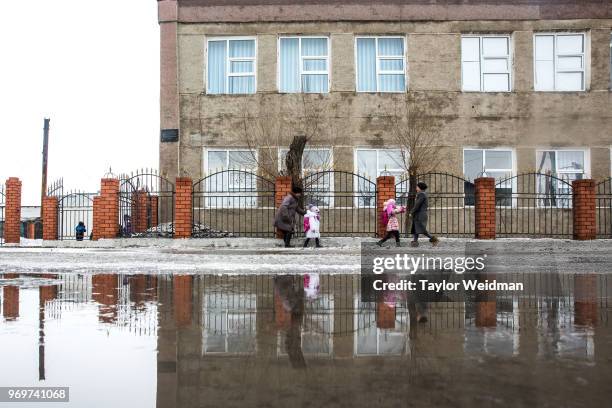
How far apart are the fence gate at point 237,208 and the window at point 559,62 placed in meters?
11.1

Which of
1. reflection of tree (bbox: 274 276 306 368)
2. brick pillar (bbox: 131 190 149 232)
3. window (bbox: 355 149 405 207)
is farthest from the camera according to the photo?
window (bbox: 355 149 405 207)

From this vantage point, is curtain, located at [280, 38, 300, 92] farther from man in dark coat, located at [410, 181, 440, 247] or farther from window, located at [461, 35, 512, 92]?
man in dark coat, located at [410, 181, 440, 247]

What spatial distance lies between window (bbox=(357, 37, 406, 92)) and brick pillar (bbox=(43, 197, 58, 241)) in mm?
12987

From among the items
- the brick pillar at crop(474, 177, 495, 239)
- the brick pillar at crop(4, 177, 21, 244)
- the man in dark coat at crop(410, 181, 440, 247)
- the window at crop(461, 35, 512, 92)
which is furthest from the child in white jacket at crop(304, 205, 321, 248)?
the brick pillar at crop(4, 177, 21, 244)

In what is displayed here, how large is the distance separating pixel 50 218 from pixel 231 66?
964cm

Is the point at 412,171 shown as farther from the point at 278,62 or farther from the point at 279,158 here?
the point at 278,62

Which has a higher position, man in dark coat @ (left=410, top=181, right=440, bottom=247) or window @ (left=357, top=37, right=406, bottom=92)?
window @ (left=357, top=37, right=406, bottom=92)

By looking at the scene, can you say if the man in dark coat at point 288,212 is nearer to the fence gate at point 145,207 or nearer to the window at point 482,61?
the fence gate at point 145,207

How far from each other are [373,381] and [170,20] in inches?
823

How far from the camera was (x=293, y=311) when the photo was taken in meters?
5.94

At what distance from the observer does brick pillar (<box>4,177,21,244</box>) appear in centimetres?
2433

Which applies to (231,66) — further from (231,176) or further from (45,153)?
(45,153)

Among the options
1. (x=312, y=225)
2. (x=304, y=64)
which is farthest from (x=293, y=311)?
(x=304, y=64)

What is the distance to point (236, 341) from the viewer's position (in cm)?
446
